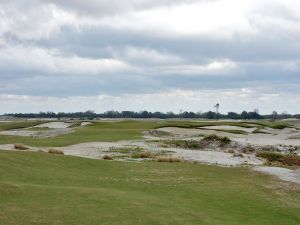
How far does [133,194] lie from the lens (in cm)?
2214

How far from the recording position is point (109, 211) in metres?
18.0

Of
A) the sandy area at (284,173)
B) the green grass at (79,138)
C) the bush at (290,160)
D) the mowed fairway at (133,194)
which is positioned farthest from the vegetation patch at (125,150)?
the sandy area at (284,173)

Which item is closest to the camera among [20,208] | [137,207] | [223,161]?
[20,208]

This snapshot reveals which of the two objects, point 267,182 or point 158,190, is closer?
point 158,190

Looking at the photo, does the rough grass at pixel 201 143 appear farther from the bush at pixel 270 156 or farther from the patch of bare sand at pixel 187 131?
the patch of bare sand at pixel 187 131

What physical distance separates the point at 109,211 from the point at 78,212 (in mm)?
1179

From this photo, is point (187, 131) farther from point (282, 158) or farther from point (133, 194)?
point (133, 194)

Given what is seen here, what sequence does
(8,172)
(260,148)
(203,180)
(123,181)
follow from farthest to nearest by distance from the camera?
(260,148) < (203,180) < (123,181) < (8,172)

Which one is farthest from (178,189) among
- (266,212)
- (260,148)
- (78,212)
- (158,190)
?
(260,148)

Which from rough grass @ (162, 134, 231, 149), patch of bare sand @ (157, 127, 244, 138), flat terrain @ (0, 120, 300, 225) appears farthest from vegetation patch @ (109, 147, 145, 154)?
patch of bare sand @ (157, 127, 244, 138)

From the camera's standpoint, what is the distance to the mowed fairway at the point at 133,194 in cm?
1738

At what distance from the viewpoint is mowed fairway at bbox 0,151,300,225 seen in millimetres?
17375

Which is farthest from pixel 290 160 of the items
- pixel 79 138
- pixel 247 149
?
pixel 79 138

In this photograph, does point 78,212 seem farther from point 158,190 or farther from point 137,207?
point 158,190
